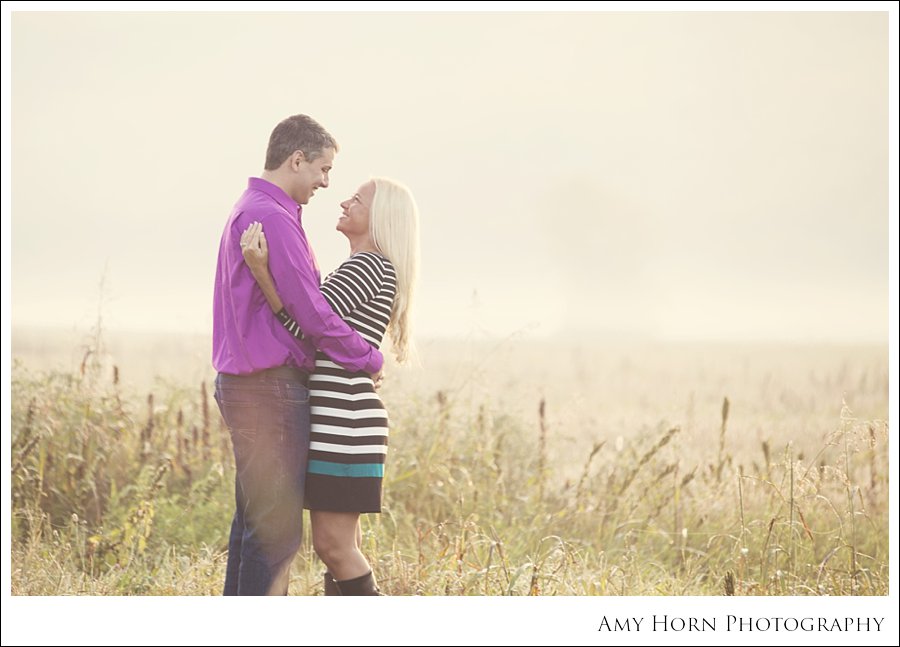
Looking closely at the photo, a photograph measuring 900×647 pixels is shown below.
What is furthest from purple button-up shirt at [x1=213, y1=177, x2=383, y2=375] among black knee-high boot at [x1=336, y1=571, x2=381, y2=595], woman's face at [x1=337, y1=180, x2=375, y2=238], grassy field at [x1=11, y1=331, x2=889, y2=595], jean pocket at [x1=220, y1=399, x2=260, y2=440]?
grassy field at [x1=11, y1=331, x2=889, y2=595]

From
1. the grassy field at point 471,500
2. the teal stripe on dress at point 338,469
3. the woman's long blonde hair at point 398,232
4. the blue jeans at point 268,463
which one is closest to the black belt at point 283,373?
the blue jeans at point 268,463

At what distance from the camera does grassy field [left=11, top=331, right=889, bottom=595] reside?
12.5ft

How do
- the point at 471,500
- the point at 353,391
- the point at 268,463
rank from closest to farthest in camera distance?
1. the point at 268,463
2. the point at 353,391
3. the point at 471,500

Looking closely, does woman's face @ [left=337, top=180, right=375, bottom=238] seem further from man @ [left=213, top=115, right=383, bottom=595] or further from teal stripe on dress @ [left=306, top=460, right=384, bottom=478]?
teal stripe on dress @ [left=306, top=460, right=384, bottom=478]

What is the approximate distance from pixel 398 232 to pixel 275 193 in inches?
16.9

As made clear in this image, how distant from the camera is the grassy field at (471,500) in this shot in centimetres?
381

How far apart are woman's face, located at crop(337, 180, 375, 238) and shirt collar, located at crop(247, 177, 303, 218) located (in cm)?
18

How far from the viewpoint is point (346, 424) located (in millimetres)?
3109

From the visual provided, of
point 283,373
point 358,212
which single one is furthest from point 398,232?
point 283,373

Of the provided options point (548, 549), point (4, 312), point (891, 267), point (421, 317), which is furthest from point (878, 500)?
point (4, 312)

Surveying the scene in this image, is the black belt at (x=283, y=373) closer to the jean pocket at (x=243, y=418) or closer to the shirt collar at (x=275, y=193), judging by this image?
the jean pocket at (x=243, y=418)

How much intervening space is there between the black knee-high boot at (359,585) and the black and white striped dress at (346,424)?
239mm

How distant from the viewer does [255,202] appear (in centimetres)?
315

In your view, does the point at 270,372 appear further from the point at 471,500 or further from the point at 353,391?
the point at 471,500
